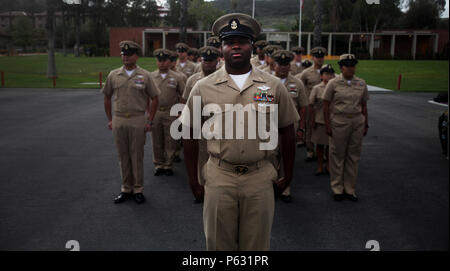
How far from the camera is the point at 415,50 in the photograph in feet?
170

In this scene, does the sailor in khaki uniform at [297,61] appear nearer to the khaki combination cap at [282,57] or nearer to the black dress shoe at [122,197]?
the khaki combination cap at [282,57]

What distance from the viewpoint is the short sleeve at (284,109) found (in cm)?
275

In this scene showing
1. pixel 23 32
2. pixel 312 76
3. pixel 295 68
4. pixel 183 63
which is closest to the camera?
pixel 312 76

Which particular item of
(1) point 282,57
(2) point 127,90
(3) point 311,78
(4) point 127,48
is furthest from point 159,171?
(3) point 311,78

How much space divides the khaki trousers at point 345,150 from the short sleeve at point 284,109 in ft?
9.93

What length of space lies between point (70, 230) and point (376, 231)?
363 centimetres

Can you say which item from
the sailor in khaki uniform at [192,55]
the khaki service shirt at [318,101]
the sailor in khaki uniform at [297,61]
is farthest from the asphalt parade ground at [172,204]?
the sailor in khaki uniform at [192,55]

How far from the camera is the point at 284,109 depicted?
2762mm

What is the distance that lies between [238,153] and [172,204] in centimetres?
304

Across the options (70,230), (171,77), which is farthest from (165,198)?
(171,77)

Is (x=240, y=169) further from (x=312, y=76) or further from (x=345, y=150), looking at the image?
(x=312, y=76)

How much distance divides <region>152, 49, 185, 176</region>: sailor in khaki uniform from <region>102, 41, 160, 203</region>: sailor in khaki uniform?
1.44 m
